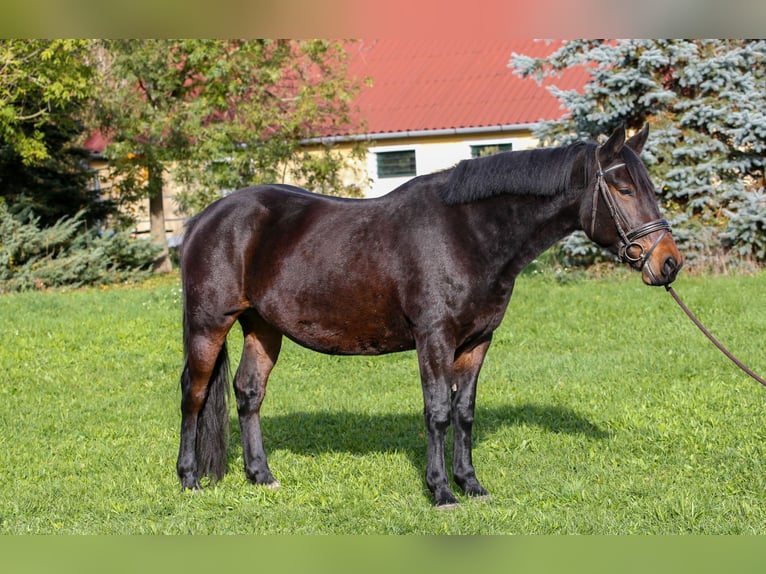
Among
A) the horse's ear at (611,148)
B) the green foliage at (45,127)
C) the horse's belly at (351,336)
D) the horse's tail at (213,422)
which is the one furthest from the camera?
the green foliage at (45,127)

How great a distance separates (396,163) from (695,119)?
12.1 meters

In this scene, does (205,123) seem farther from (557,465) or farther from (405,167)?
(557,465)

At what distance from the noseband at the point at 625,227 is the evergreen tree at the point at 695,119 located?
11.5 metres

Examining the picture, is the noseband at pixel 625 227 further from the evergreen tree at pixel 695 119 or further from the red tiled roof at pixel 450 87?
the red tiled roof at pixel 450 87

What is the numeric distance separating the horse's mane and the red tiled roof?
19.9 metres

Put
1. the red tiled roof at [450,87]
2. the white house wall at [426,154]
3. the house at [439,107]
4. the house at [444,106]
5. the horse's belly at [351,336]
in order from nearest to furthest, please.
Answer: the horse's belly at [351,336], the house at [439,107], the house at [444,106], the red tiled roof at [450,87], the white house wall at [426,154]

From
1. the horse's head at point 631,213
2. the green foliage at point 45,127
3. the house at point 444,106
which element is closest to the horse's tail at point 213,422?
the horse's head at point 631,213

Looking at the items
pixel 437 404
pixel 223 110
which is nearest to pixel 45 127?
pixel 223 110

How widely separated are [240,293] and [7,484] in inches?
88.0

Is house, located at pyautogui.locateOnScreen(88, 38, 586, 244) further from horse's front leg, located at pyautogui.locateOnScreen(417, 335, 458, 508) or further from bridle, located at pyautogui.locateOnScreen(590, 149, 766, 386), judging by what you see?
bridle, located at pyautogui.locateOnScreen(590, 149, 766, 386)

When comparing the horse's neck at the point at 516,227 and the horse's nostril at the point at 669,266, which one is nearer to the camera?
the horse's nostril at the point at 669,266

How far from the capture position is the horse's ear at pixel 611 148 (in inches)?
196

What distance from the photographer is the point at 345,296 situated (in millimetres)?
5734

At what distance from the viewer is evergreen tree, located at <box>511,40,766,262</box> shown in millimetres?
16234
